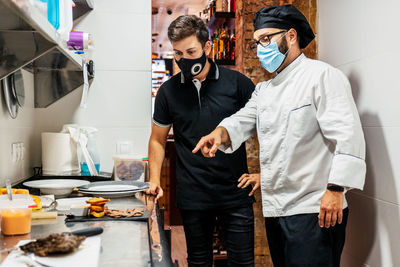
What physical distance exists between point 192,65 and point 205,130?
32cm

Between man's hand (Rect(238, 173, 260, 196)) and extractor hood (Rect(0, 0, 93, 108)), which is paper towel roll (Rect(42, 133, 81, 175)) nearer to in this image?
extractor hood (Rect(0, 0, 93, 108))

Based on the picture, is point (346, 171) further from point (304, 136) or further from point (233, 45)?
point (233, 45)

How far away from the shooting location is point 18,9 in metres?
0.82

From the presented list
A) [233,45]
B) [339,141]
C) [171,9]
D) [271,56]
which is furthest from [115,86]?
[171,9]

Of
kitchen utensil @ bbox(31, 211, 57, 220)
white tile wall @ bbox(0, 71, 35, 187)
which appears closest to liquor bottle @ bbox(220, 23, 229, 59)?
white tile wall @ bbox(0, 71, 35, 187)

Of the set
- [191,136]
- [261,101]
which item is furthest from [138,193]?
[261,101]

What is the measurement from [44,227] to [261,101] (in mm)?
1060

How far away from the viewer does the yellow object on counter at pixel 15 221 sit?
107 centimetres

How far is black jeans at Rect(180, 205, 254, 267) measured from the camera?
1849 millimetres

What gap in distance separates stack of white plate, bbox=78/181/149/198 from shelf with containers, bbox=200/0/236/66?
1.56 m

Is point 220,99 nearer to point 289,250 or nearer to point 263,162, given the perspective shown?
point 263,162

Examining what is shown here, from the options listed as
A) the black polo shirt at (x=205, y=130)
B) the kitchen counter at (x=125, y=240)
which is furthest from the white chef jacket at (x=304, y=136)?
the kitchen counter at (x=125, y=240)

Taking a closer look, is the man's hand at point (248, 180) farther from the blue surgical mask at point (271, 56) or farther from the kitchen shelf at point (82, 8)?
the kitchen shelf at point (82, 8)

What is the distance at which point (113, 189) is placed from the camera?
1729 mm
